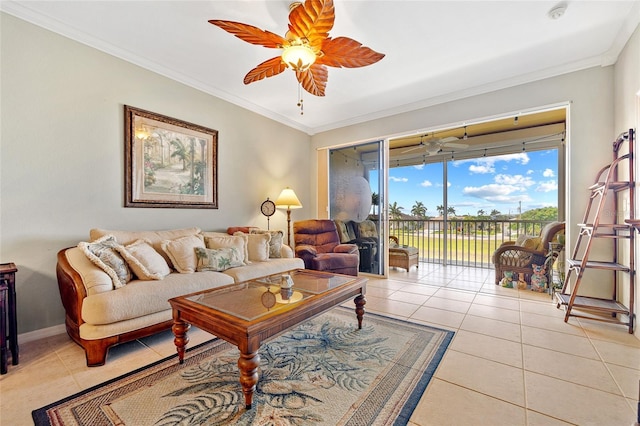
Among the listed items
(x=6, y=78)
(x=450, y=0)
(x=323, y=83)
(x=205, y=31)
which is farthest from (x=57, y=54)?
(x=450, y=0)

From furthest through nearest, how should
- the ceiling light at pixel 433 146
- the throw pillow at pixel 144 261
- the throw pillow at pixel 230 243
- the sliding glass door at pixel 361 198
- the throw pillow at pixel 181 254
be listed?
the ceiling light at pixel 433 146 → the sliding glass door at pixel 361 198 → the throw pillow at pixel 230 243 → the throw pillow at pixel 181 254 → the throw pillow at pixel 144 261

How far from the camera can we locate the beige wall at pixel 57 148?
226cm

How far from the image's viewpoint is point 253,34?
2020 mm

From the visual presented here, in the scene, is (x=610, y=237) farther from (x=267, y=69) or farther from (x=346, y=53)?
(x=267, y=69)

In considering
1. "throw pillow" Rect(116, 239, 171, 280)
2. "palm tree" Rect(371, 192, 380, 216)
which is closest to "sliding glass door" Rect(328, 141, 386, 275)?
"palm tree" Rect(371, 192, 380, 216)

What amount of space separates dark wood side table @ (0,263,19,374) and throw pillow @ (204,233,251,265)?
58.9 inches

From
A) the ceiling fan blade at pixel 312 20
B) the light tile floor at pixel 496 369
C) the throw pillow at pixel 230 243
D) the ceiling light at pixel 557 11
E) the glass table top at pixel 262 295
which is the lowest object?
the light tile floor at pixel 496 369

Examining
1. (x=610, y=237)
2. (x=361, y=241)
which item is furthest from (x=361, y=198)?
(x=610, y=237)

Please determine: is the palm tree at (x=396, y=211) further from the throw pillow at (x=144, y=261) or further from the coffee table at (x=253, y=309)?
the throw pillow at (x=144, y=261)

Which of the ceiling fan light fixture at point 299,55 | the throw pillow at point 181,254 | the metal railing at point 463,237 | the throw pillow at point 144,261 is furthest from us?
the metal railing at point 463,237

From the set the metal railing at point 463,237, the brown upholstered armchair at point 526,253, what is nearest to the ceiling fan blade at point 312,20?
the brown upholstered armchair at point 526,253

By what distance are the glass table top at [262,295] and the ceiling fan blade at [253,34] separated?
6.16 ft

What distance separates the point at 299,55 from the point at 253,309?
1825mm

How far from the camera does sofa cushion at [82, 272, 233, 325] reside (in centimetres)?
188
